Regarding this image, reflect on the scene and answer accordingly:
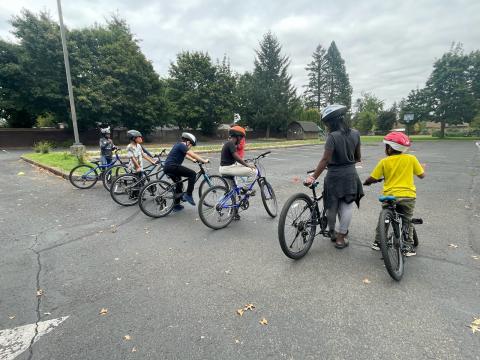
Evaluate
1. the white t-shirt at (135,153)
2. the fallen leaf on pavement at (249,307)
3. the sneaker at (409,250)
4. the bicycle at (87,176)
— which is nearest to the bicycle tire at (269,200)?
the sneaker at (409,250)

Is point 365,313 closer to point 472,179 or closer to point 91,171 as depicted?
point 91,171

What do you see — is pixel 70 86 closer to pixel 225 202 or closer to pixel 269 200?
pixel 225 202

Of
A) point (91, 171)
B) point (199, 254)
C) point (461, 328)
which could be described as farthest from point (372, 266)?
point (91, 171)

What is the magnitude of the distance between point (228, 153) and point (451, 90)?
2093 inches

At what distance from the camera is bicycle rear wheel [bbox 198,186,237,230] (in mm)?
4801

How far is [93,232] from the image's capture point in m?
4.78

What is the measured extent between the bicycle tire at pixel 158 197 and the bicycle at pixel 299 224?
115 inches

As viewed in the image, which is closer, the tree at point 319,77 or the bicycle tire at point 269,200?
the bicycle tire at point 269,200

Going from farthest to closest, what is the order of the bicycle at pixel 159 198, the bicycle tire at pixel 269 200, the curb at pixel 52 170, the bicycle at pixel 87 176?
1. the curb at pixel 52 170
2. the bicycle at pixel 87 176
3. the bicycle at pixel 159 198
4. the bicycle tire at pixel 269 200

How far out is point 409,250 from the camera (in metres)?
3.68

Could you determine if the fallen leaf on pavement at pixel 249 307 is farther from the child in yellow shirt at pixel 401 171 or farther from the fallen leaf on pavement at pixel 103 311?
the child in yellow shirt at pixel 401 171

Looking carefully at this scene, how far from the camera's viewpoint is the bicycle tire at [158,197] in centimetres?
546

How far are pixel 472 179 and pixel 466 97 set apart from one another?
4372cm

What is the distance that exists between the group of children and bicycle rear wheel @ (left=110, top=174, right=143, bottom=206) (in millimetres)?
316
